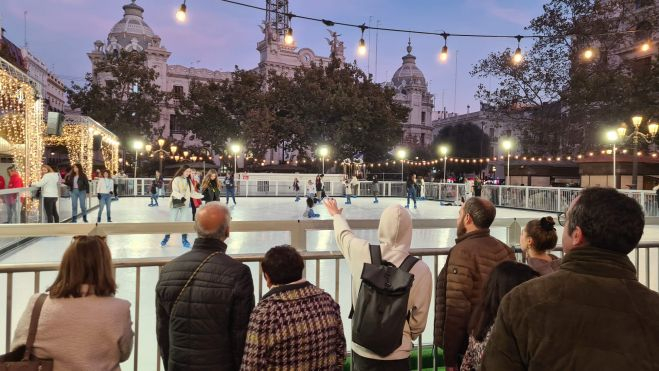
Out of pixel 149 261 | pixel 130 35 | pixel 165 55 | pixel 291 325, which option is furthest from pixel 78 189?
pixel 130 35

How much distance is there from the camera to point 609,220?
1.30m

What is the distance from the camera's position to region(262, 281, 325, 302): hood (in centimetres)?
210

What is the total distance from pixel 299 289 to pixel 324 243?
24.3ft

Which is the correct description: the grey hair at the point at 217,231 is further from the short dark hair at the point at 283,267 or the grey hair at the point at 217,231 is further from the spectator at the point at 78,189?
the spectator at the point at 78,189

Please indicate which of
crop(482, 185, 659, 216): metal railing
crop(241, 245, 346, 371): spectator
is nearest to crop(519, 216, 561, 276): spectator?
crop(241, 245, 346, 371): spectator

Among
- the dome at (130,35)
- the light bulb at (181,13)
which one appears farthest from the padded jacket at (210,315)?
the dome at (130,35)

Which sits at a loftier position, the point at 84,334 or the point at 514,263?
the point at 514,263

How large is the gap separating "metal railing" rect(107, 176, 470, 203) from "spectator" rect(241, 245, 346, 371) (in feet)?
78.9

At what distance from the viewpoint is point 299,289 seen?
7.04 feet

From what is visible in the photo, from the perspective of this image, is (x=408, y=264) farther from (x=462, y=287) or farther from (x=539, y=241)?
(x=539, y=241)

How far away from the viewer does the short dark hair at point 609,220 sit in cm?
129

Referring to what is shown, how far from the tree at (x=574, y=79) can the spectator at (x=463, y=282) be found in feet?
80.7

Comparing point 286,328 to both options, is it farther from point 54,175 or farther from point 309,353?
point 54,175

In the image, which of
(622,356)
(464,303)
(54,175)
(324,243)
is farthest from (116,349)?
(54,175)
